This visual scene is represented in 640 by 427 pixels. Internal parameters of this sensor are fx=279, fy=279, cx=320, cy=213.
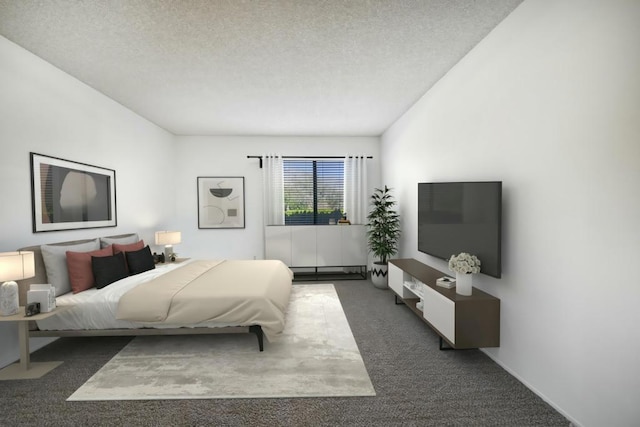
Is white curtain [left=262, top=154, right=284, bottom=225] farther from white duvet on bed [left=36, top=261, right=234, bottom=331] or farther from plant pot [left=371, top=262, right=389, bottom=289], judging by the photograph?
white duvet on bed [left=36, top=261, right=234, bottom=331]

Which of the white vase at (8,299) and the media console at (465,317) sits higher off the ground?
the white vase at (8,299)

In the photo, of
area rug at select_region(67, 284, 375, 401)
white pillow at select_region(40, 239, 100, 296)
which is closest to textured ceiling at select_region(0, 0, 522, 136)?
white pillow at select_region(40, 239, 100, 296)

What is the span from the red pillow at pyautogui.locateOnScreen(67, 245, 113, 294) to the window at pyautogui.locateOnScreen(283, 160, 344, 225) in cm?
332

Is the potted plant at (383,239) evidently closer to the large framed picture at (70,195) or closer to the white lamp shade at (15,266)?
the large framed picture at (70,195)

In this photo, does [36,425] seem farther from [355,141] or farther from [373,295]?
[355,141]

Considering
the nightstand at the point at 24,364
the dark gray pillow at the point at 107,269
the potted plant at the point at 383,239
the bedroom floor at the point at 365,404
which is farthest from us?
the potted plant at the point at 383,239

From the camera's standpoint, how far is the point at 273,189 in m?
5.57

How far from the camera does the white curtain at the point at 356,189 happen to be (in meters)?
5.62

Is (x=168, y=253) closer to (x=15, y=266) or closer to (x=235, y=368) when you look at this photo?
(x=15, y=266)

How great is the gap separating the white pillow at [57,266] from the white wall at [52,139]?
213 millimetres

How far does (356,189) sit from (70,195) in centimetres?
433

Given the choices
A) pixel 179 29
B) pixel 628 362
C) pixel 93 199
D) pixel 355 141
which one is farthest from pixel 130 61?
pixel 628 362

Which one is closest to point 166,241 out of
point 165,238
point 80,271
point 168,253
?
point 165,238

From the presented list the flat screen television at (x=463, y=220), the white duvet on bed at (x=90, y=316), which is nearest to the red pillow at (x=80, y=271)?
the white duvet on bed at (x=90, y=316)
